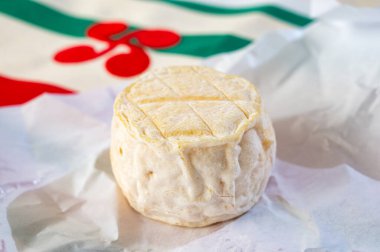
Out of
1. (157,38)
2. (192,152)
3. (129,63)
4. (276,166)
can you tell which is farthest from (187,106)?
(157,38)

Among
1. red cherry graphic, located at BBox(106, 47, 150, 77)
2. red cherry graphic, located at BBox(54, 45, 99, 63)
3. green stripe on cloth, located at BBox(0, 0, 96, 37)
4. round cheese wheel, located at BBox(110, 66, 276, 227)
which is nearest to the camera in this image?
round cheese wheel, located at BBox(110, 66, 276, 227)

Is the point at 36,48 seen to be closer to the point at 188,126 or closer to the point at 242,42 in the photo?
the point at 242,42

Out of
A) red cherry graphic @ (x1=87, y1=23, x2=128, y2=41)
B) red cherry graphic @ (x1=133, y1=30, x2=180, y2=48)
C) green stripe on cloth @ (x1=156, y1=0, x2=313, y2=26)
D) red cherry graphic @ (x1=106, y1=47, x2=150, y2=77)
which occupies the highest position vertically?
green stripe on cloth @ (x1=156, y1=0, x2=313, y2=26)

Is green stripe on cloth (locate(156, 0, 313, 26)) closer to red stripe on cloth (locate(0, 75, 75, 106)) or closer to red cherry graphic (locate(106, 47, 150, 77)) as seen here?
red cherry graphic (locate(106, 47, 150, 77))

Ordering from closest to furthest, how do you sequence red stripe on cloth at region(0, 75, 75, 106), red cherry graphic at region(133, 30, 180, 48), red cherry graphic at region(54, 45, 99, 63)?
red stripe on cloth at region(0, 75, 75, 106) < red cherry graphic at region(54, 45, 99, 63) < red cherry graphic at region(133, 30, 180, 48)

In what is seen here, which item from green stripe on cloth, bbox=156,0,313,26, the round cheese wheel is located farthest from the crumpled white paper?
green stripe on cloth, bbox=156,0,313,26

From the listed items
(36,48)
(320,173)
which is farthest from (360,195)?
(36,48)
